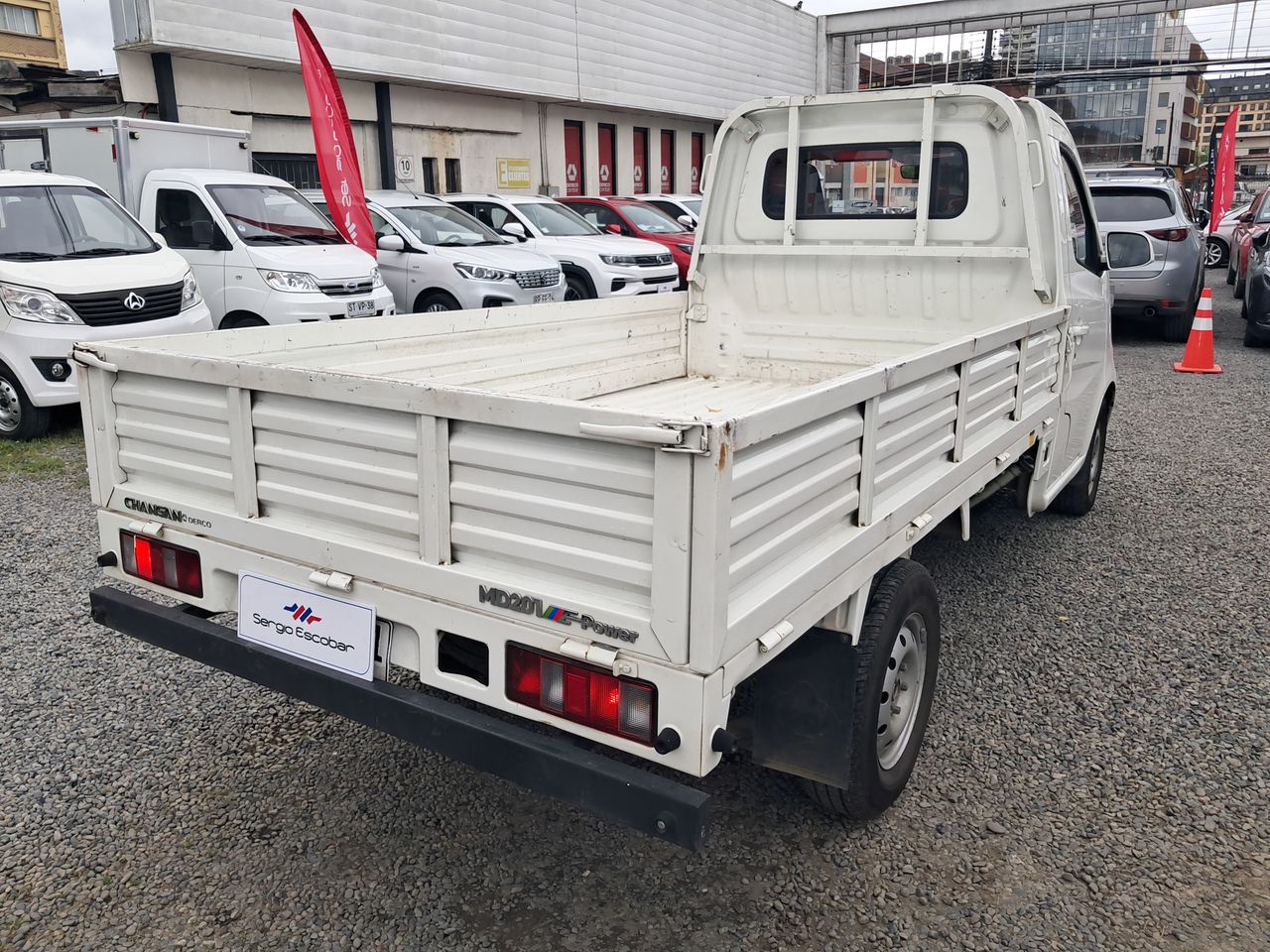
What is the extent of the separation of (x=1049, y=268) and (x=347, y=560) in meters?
3.41

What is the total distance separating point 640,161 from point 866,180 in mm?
22599

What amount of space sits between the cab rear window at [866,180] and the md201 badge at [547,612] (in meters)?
3.28

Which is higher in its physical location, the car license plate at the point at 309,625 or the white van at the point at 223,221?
the white van at the point at 223,221

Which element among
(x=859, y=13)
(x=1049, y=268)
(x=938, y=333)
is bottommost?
(x=938, y=333)

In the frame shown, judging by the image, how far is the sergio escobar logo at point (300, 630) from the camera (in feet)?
9.10

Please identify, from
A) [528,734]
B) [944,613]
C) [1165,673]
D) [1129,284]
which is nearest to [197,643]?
[528,734]

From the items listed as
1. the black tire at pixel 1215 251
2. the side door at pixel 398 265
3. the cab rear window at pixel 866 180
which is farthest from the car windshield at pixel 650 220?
the black tire at pixel 1215 251

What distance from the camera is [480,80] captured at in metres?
20.1

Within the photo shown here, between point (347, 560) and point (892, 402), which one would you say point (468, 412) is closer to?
point (347, 560)

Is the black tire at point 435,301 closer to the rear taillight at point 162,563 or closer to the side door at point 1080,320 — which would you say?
the side door at point 1080,320

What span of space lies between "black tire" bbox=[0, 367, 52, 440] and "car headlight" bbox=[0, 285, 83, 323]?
0.45 m

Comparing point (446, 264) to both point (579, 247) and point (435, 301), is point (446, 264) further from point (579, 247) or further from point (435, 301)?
point (579, 247)

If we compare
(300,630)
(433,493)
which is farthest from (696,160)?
(433,493)

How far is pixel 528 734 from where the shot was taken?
2.46m
